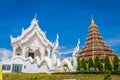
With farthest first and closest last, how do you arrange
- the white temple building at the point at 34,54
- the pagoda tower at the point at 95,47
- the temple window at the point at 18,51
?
the pagoda tower at the point at 95,47, the temple window at the point at 18,51, the white temple building at the point at 34,54

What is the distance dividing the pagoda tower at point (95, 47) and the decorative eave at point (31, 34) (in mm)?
13015

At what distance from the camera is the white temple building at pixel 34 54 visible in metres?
34.7

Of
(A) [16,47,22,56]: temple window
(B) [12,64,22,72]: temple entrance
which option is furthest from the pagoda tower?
(B) [12,64,22,72]: temple entrance

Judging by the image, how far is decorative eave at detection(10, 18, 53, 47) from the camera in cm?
4088

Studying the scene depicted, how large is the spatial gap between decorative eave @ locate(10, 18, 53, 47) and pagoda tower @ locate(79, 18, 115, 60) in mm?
13015

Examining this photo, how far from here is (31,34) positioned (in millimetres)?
41625

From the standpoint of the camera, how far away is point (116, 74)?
2584cm

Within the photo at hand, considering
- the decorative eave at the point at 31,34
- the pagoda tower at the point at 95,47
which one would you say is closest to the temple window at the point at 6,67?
the decorative eave at the point at 31,34

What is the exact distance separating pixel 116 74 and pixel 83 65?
13.7m

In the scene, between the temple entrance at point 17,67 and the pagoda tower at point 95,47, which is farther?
the pagoda tower at point 95,47

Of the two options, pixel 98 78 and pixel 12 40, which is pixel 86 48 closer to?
pixel 12 40

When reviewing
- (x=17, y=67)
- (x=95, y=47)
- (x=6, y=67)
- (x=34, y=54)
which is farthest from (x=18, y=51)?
(x=95, y=47)

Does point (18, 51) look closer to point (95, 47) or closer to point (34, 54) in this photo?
point (34, 54)

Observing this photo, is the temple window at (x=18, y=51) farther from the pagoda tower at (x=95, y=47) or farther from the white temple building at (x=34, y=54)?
the pagoda tower at (x=95, y=47)
